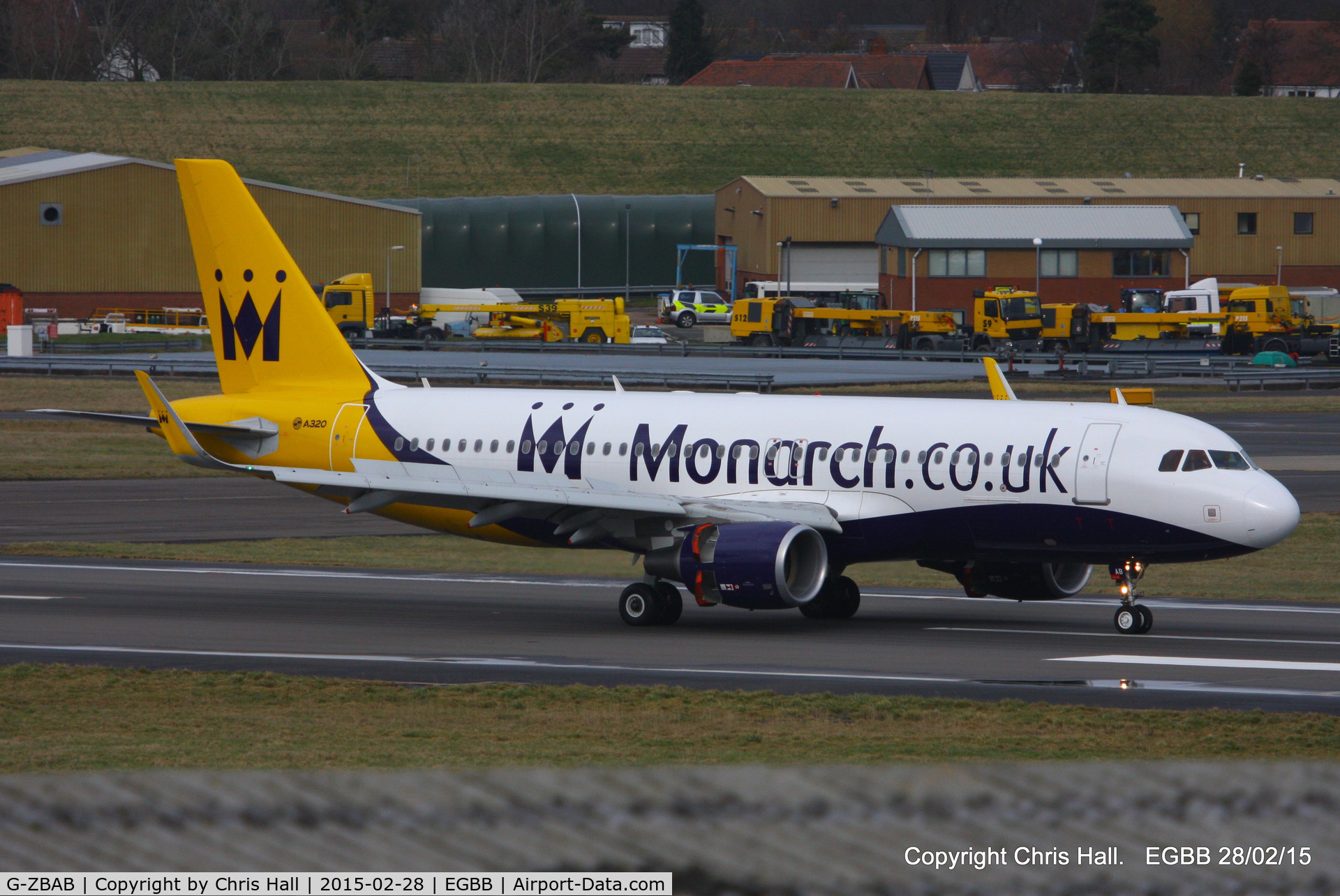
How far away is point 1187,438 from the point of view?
25766 millimetres

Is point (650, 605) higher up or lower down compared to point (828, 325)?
lower down

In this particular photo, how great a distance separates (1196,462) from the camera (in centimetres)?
2550

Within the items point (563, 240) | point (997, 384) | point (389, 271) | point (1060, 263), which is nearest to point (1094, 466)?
point (997, 384)

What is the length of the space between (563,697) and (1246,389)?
6584 cm

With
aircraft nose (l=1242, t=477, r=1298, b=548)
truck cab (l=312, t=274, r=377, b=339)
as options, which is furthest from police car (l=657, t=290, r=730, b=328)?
aircraft nose (l=1242, t=477, r=1298, b=548)

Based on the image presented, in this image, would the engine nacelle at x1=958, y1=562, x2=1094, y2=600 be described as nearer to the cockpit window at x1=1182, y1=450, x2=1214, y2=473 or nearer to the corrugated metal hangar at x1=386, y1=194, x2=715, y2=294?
the cockpit window at x1=1182, y1=450, x2=1214, y2=473

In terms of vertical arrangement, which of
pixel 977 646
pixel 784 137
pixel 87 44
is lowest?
pixel 977 646

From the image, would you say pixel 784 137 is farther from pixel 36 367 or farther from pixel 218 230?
pixel 218 230

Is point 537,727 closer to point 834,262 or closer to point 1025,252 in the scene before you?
point 1025,252

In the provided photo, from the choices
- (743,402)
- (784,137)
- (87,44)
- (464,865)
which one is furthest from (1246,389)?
(87,44)

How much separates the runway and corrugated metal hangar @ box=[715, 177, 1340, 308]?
8271cm

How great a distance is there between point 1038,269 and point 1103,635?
82.5 metres

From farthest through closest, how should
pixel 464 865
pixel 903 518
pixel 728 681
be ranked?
pixel 903 518
pixel 728 681
pixel 464 865

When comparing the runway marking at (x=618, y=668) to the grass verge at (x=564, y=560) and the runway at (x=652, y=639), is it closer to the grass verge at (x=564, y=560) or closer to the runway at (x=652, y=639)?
the runway at (x=652, y=639)
